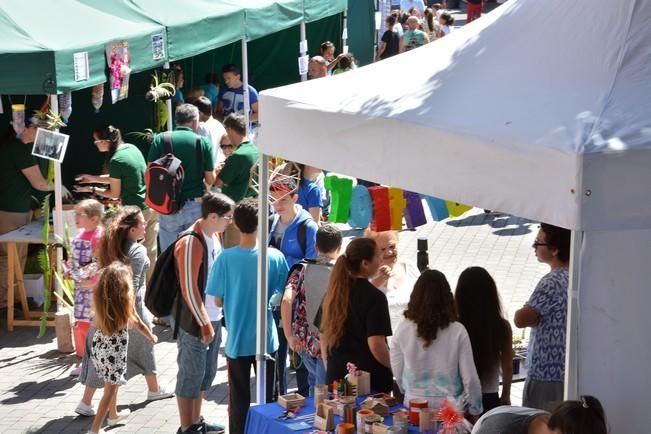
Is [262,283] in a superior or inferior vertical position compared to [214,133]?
inferior

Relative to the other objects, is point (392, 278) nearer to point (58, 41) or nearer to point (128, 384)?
point (128, 384)

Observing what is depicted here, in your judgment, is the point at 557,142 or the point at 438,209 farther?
the point at 438,209

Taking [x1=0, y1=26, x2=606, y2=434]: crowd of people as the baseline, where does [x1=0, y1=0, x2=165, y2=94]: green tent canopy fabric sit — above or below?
above

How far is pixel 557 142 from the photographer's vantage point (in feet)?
12.7

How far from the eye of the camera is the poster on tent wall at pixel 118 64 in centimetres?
946

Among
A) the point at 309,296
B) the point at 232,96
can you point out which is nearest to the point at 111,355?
the point at 309,296

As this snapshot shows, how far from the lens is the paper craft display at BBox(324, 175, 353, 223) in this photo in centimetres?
1144

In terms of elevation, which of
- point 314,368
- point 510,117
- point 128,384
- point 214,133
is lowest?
point 128,384

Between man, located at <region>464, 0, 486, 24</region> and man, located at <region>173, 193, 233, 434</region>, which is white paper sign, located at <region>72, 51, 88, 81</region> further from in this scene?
man, located at <region>464, 0, 486, 24</region>

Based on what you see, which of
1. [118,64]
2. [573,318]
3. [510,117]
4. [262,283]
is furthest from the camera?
[118,64]

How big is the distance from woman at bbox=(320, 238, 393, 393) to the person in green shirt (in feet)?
14.8

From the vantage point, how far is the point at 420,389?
17.6ft

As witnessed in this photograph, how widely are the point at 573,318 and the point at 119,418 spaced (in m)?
4.26


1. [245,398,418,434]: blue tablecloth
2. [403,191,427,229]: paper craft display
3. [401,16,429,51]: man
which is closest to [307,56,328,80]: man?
[403,191,427,229]: paper craft display
